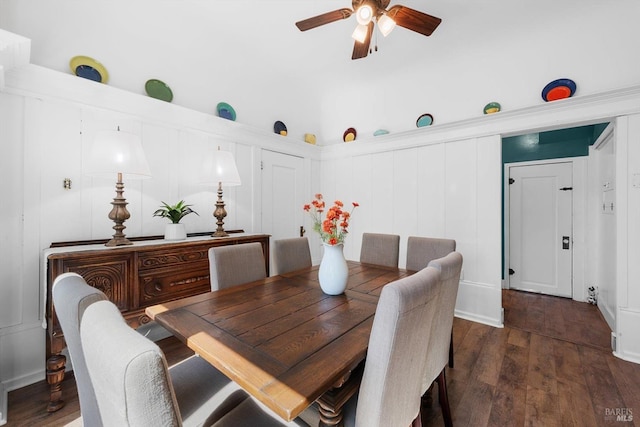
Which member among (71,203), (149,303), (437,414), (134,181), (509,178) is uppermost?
(509,178)

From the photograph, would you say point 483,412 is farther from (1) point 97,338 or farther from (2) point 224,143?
(2) point 224,143

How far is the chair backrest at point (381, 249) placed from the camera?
8.12 feet

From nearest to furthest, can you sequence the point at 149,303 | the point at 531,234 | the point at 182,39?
the point at 149,303 → the point at 182,39 → the point at 531,234

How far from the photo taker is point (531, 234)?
398 cm

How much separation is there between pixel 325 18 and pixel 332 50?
121cm

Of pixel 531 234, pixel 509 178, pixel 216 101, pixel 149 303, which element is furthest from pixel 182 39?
pixel 531 234

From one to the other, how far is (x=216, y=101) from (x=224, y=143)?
0.47m

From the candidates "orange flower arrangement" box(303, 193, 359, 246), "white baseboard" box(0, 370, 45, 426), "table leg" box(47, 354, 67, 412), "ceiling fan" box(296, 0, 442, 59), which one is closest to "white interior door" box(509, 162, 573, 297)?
"ceiling fan" box(296, 0, 442, 59)

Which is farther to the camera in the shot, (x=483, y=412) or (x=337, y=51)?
(x=337, y=51)

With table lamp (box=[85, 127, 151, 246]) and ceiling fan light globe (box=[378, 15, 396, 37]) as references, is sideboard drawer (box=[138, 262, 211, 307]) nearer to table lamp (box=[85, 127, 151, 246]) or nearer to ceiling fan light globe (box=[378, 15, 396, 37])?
table lamp (box=[85, 127, 151, 246])

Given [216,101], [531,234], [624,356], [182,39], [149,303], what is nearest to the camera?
[149,303]

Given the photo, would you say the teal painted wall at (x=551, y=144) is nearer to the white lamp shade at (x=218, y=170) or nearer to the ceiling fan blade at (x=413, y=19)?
the ceiling fan blade at (x=413, y=19)

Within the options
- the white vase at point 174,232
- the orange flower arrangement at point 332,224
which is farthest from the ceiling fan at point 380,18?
the white vase at point 174,232

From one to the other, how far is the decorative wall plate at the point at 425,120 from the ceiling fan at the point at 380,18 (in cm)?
141
